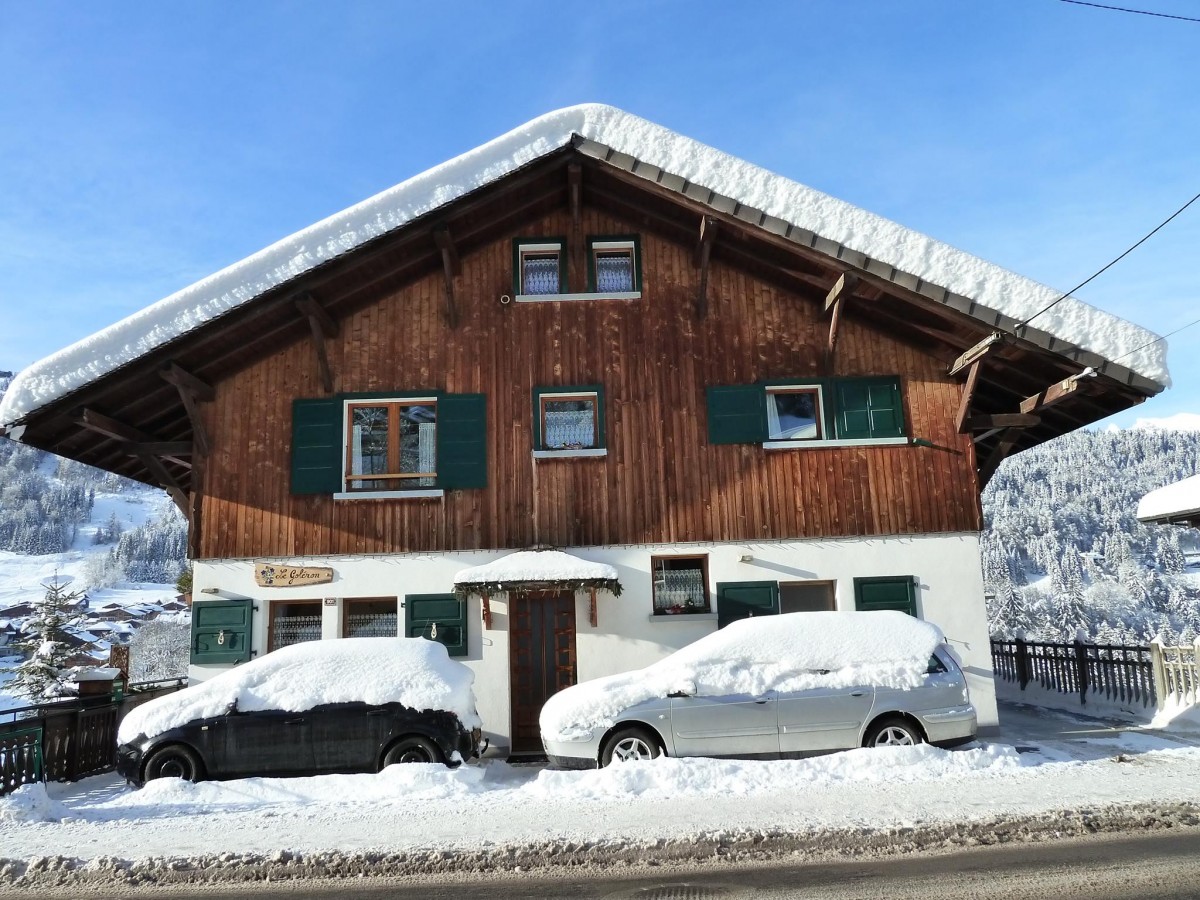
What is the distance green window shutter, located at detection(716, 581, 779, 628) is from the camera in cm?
1312

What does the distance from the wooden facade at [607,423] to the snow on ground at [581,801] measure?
4021mm

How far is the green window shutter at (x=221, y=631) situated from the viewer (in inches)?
509

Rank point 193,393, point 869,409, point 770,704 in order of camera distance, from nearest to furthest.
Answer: point 770,704 < point 193,393 < point 869,409

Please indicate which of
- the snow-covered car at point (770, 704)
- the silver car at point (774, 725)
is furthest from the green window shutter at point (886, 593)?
the silver car at point (774, 725)

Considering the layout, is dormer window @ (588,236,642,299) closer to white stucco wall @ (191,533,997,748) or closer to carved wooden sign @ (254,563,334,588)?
white stucco wall @ (191,533,997,748)

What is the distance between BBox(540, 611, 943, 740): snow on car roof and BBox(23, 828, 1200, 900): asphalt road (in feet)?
12.0

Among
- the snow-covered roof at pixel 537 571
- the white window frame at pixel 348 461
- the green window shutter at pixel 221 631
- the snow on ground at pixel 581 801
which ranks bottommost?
the snow on ground at pixel 581 801

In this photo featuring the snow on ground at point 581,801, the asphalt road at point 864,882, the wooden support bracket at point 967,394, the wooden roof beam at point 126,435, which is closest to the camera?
the asphalt road at point 864,882

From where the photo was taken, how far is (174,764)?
397 inches

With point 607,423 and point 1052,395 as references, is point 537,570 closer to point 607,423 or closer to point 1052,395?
point 607,423

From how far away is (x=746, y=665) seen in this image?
409 inches

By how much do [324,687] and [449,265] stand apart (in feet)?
21.4

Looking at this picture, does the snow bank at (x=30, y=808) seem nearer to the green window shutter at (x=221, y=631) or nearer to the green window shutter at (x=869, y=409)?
the green window shutter at (x=221, y=631)

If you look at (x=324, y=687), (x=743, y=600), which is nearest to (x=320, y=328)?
(x=324, y=687)
